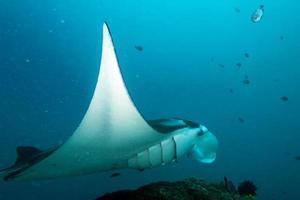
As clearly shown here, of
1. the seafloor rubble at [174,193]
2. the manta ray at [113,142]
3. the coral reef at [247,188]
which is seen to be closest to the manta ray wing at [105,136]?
the manta ray at [113,142]

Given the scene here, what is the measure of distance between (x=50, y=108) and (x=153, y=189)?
3692cm

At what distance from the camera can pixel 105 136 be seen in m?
3.45

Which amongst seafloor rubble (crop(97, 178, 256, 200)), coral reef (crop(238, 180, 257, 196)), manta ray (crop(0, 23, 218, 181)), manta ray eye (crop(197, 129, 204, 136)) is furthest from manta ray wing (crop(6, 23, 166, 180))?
coral reef (crop(238, 180, 257, 196))

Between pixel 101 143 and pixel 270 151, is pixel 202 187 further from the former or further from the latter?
pixel 270 151

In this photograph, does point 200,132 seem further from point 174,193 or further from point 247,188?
point 247,188

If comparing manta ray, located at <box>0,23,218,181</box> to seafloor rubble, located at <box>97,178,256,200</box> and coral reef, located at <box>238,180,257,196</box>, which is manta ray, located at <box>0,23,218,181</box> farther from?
coral reef, located at <box>238,180,257,196</box>

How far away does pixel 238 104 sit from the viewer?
43531 mm

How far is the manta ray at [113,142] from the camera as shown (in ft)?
10.3

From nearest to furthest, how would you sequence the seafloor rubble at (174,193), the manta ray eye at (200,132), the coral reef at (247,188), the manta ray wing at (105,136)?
the manta ray wing at (105,136)
the seafloor rubble at (174,193)
the manta ray eye at (200,132)
the coral reef at (247,188)

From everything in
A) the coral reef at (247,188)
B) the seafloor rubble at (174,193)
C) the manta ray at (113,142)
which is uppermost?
the manta ray at (113,142)

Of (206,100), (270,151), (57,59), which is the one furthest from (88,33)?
(270,151)

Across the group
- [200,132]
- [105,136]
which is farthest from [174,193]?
[105,136]

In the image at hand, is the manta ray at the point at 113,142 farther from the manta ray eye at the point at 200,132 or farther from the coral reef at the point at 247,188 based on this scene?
the coral reef at the point at 247,188

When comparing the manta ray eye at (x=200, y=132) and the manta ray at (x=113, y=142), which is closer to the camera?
the manta ray at (x=113, y=142)
